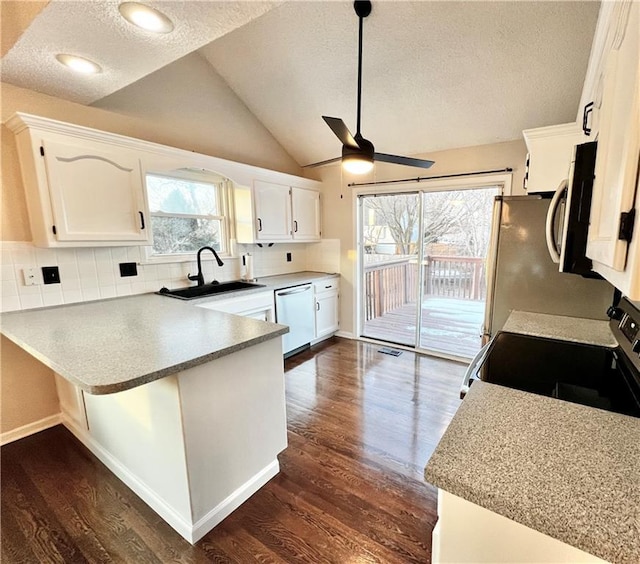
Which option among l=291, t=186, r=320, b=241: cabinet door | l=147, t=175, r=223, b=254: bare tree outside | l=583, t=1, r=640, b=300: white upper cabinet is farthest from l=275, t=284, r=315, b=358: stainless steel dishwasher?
l=583, t=1, r=640, b=300: white upper cabinet

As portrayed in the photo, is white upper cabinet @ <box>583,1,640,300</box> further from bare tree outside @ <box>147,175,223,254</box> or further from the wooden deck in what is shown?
bare tree outside @ <box>147,175,223,254</box>

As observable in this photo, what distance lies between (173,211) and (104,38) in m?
1.61

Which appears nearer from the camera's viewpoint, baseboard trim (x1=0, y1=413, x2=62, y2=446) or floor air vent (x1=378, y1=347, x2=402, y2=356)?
baseboard trim (x1=0, y1=413, x2=62, y2=446)

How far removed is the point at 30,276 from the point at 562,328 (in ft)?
11.1

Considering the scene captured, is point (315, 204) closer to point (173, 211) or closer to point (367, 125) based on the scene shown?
point (367, 125)

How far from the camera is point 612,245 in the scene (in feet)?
2.27

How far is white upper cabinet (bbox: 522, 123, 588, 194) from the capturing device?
6.45ft

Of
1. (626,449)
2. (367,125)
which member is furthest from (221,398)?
(367,125)

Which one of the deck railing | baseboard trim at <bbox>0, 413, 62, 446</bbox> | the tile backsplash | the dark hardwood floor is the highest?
the tile backsplash

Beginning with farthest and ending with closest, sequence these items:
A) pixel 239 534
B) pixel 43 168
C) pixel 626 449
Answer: pixel 43 168
pixel 239 534
pixel 626 449

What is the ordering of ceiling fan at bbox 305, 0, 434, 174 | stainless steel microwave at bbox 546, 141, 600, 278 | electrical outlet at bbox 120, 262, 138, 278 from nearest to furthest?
stainless steel microwave at bbox 546, 141, 600, 278 < ceiling fan at bbox 305, 0, 434, 174 < electrical outlet at bbox 120, 262, 138, 278

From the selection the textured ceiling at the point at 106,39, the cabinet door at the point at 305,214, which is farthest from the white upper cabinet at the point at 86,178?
the cabinet door at the point at 305,214

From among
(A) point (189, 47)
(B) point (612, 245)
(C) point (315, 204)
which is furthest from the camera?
(C) point (315, 204)

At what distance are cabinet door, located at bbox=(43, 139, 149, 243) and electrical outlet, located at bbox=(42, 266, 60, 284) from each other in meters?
0.34
